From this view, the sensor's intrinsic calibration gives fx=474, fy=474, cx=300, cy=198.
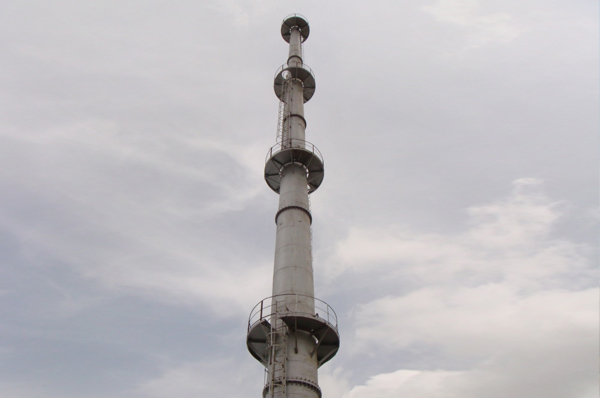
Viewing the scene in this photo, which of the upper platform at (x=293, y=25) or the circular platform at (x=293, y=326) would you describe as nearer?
the circular platform at (x=293, y=326)

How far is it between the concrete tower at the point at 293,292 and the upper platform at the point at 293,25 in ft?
52.7

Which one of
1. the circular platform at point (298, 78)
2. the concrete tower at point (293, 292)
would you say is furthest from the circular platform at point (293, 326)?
the circular platform at point (298, 78)

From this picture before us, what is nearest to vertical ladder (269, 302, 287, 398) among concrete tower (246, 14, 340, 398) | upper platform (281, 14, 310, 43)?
concrete tower (246, 14, 340, 398)

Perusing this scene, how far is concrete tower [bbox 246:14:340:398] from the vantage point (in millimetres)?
25062

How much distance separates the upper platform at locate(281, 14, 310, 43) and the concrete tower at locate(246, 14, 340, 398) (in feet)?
52.7

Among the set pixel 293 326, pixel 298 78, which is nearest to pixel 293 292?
pixel 293 326

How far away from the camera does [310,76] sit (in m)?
44.4

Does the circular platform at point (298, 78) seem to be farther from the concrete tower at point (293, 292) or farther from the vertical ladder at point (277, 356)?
the vertical ladder at point (277, 356)

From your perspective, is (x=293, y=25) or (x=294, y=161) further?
(x=293, y=25)

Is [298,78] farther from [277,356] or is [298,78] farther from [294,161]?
[277,356]

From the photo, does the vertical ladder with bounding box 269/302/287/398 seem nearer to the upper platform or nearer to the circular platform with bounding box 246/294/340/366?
the circular platform with bounding box 246/294/340/366

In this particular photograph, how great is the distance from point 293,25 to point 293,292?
35257mm

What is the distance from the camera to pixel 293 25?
53031 mm

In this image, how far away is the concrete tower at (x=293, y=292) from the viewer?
25062mm
